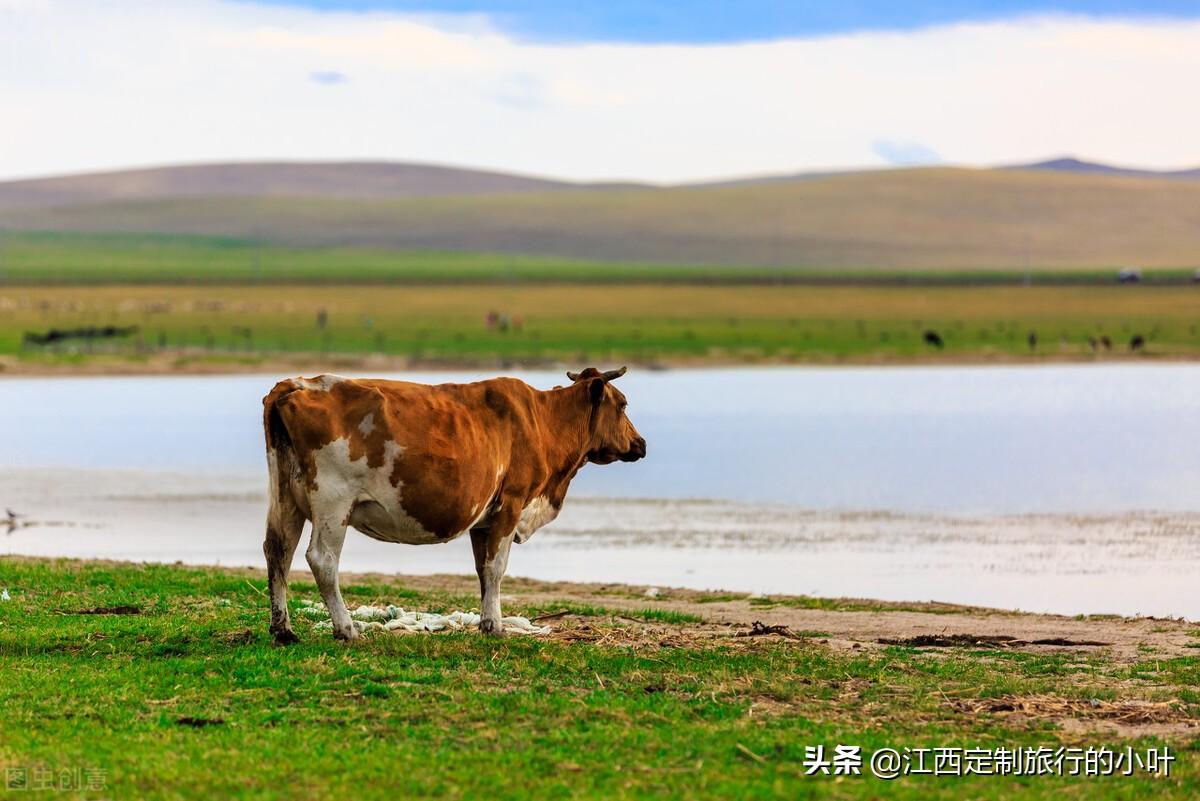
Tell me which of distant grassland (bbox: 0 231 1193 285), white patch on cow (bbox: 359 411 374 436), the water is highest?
distant grassland (bbox: 0 231 1193 285)

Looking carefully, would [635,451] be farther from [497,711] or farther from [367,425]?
[497,711]

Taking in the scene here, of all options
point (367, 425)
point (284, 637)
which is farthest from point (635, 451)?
point (284, 637)

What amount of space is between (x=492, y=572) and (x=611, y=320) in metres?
81.3

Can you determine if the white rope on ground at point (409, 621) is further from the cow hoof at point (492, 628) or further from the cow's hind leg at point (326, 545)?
the cow's hind leg at point (326, 545)

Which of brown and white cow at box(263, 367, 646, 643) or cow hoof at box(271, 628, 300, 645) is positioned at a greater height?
brown and white cow at box(263, 367, 646, 643)

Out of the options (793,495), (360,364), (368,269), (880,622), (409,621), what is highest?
(368,269)

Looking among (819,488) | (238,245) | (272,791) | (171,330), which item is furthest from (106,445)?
(238,245)

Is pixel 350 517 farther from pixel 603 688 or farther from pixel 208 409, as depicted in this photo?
pixel 208 409

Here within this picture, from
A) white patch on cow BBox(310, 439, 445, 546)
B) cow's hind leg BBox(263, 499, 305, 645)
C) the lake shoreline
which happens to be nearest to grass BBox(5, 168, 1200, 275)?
the lake shoreline

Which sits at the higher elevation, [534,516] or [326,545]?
[534,516]

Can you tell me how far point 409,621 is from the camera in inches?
547

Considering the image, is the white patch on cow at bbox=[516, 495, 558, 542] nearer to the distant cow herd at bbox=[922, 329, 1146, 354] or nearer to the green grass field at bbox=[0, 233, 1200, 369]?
the green grass field at bbox=[0, 233, 1200, 369]

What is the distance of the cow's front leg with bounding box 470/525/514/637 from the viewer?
43.6 ft

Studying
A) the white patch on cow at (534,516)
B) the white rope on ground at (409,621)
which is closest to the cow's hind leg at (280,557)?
the white rope on ground at (409,621)
